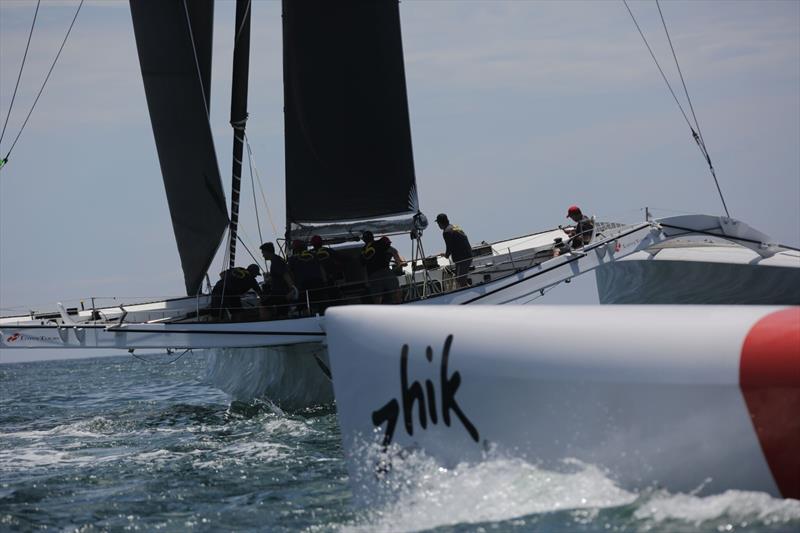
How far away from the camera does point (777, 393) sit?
14.4ft

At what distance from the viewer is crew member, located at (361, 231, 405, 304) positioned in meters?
11.4

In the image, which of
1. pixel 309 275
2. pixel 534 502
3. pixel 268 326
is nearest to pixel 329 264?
pixel 309 275

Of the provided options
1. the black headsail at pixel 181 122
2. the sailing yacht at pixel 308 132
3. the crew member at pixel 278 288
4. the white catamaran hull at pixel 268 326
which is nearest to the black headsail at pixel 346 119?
the sailing yacht at pixel 308 132

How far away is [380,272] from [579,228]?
2.33 metres

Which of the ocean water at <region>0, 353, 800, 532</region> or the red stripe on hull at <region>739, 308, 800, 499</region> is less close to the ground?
the red stripe on hull at <region>739, 308, 800, 499</region>

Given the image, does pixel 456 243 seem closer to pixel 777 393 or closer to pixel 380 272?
pixel 380 272

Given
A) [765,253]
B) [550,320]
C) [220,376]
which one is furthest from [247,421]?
[550,320]

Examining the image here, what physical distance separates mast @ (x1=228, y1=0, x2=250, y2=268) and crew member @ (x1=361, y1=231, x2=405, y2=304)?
3002 mm

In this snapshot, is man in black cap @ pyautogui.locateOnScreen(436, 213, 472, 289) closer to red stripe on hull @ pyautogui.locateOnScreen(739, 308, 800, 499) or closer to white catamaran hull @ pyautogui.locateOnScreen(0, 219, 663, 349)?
white catamaran hull @ pyautogui.locateOnScreen(0, 219, 663, 349)

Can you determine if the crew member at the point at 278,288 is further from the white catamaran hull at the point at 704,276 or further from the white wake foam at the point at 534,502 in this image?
the white wake foam at the point at 534,502

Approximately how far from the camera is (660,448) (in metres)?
4.83

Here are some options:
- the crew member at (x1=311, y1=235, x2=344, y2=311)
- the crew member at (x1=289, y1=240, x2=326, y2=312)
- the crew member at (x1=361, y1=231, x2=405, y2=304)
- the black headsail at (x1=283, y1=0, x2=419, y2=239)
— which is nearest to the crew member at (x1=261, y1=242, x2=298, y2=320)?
the crew member at (x1=289, y1=240, x2=326, y2=312)

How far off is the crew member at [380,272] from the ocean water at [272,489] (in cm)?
142

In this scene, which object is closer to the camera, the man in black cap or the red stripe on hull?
the red stripe on hull
